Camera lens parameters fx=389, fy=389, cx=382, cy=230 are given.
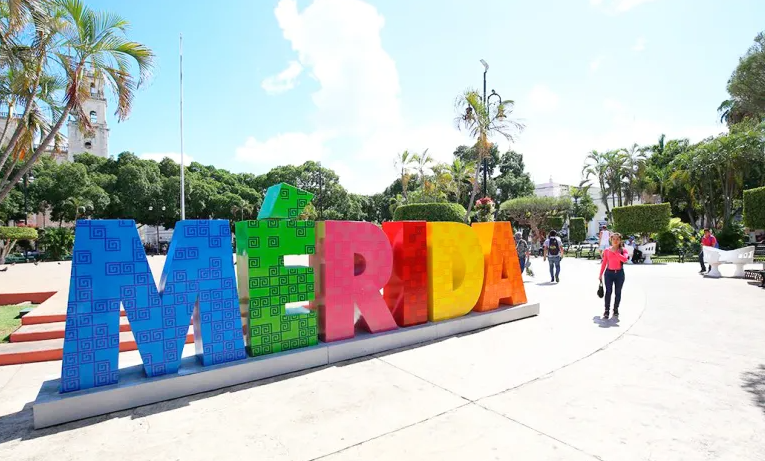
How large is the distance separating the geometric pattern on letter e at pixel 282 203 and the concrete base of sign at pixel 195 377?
1889mm

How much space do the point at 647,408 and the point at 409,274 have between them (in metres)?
3.56

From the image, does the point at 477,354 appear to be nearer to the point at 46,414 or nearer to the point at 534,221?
the point at 46,414

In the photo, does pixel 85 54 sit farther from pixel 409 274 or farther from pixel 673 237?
pixel 673 237

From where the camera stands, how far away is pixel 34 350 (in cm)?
607

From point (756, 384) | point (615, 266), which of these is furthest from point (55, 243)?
point (756, 384)

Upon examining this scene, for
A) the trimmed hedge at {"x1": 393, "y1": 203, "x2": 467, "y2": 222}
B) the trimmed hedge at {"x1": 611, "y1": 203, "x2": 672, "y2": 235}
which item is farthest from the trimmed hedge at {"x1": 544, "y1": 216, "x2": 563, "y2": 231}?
A: the trimmed hedge at {"x1": 393, "y1": 203, "x2": 467, "y2": 222}

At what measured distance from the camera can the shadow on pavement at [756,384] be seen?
13.5 ft

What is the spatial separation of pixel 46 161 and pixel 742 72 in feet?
168

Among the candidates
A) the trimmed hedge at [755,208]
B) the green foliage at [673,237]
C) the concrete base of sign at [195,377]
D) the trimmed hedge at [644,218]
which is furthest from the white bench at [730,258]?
the concrete base of sign at [195,377]

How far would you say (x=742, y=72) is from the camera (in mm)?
10602

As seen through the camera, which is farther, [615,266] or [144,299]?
[615,266]

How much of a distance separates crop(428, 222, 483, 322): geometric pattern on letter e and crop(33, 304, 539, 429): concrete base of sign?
406 mm

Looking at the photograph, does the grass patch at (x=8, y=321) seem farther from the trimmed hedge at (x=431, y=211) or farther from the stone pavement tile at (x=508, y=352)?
the trimmed hedge at (x=431, y=211)

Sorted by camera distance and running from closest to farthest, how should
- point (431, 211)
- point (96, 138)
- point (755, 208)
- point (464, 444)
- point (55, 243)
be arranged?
point (464, 444)
point (755, 208)
point (431, 211)
point (55, 243)
point (96, 138)
